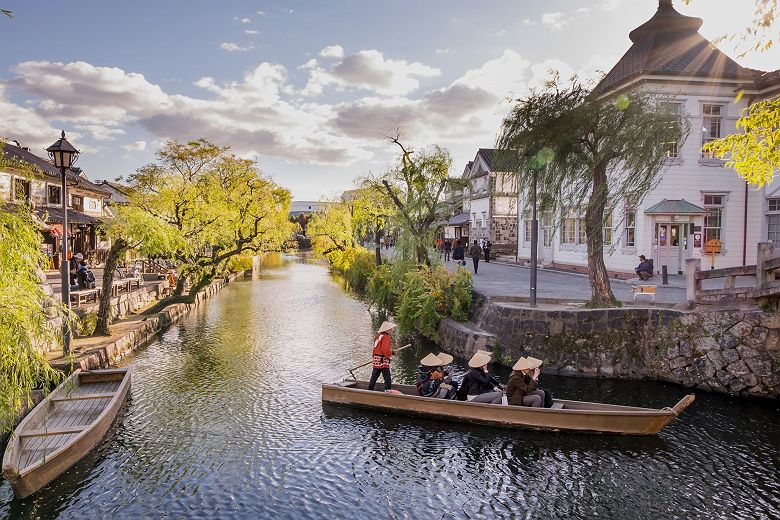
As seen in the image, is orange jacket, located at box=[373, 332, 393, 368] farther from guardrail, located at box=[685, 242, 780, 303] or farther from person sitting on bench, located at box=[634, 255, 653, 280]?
person sitting on bench, located at box=[634, 255, 653, 280]

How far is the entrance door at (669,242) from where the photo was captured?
24.6 metres

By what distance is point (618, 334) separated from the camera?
49.1ft

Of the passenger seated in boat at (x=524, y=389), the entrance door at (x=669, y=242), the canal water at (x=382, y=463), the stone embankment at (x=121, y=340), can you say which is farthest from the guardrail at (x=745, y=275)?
the stone embankment at (x=121, y=340)

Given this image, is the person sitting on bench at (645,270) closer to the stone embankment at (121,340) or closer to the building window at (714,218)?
the building window at (714,218)

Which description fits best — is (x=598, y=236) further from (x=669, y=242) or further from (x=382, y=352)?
(x=669, y=242)

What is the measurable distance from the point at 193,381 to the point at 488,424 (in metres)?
Result: 7.95

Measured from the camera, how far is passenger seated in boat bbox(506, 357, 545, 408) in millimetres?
11258

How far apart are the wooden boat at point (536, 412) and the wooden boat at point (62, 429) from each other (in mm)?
4840

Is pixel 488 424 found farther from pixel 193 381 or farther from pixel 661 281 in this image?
pixel 661 281

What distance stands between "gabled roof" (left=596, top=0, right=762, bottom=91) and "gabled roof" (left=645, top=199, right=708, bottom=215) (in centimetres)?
542

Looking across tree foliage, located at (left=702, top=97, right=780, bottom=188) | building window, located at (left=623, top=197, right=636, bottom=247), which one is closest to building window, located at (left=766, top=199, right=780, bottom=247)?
building window, located at (left=623, top=197, right=636, bottom=247)

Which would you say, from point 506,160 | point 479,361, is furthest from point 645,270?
point 479,361

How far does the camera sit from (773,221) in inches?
956

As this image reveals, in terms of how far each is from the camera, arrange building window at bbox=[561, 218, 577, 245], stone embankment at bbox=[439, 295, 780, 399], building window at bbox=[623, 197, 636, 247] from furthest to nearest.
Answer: building window at bbox=[561, 218, 577, 245], building window at bbox=[623, 197, 636, 247], stone embankment at bbox=[439, 295, 780, 399]
